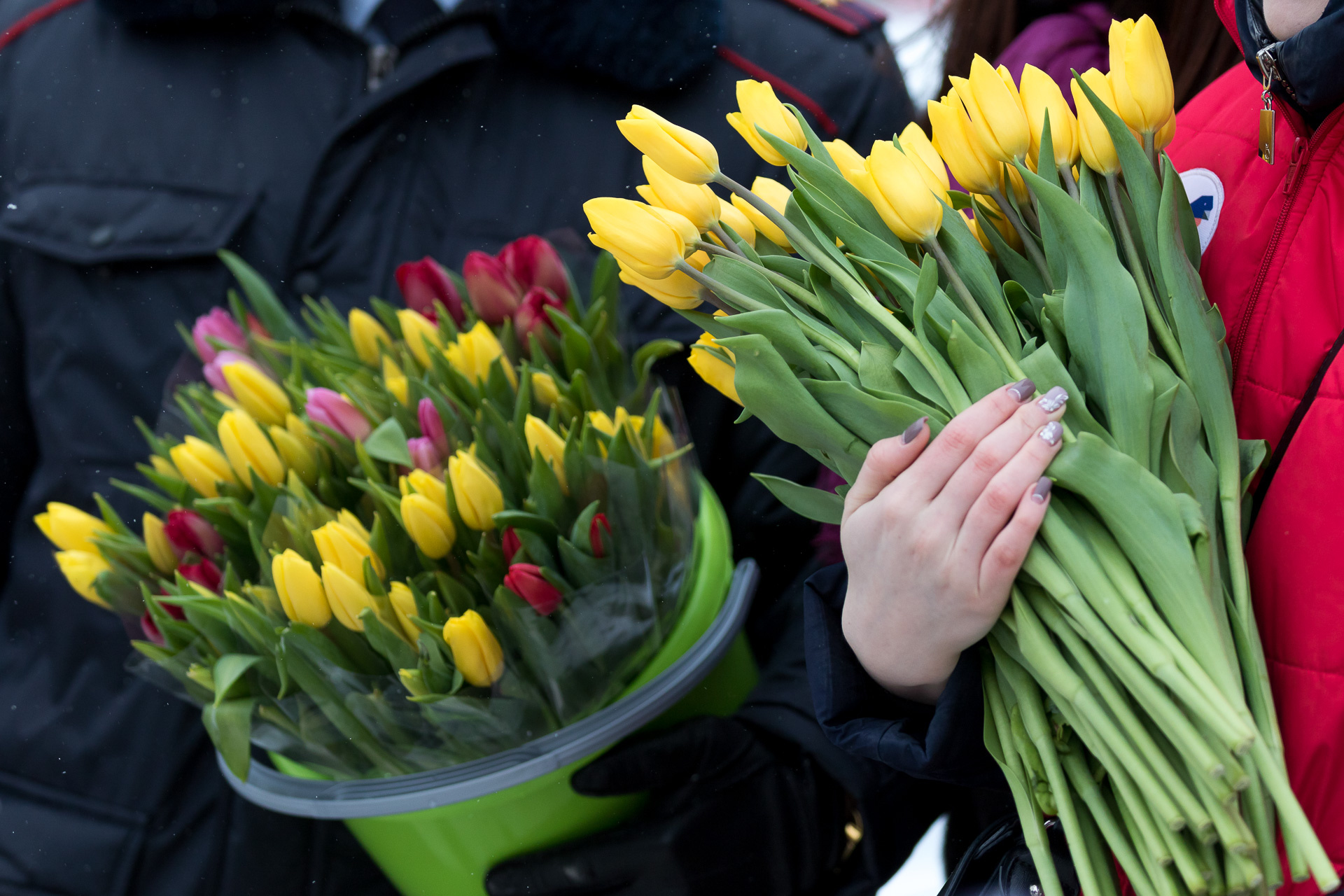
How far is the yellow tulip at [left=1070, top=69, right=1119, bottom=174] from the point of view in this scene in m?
0.51

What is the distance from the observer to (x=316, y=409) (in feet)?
2.36

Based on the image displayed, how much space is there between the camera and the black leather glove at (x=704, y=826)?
77 cm

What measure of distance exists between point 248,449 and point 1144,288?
604 millimetres

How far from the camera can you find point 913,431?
0.47 m

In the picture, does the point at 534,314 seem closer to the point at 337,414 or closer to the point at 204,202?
the point at 337,414

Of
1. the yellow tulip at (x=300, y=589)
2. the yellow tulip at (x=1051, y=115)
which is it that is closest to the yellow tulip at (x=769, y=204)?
the yellow tulip at (x=1051, y=115)

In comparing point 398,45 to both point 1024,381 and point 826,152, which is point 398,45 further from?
Result: point 1024,381

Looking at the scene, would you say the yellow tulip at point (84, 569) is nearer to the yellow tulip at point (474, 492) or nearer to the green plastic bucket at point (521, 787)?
the green plastic bucket at point (521, 787)

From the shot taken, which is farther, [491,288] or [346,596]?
[491,288]

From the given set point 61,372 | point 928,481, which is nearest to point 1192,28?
point 928,481

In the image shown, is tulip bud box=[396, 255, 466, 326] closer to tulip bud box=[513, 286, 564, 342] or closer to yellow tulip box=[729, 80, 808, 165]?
tulip bud box=[513, 286, 564, 342]

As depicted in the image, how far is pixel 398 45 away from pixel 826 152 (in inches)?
30.8

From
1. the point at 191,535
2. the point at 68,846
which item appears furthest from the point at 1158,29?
the point at 68,846

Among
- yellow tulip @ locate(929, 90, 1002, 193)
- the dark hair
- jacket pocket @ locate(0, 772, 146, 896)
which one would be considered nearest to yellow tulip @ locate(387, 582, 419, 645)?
yellow tulip @ locate(929, 90, 1002, 193)
